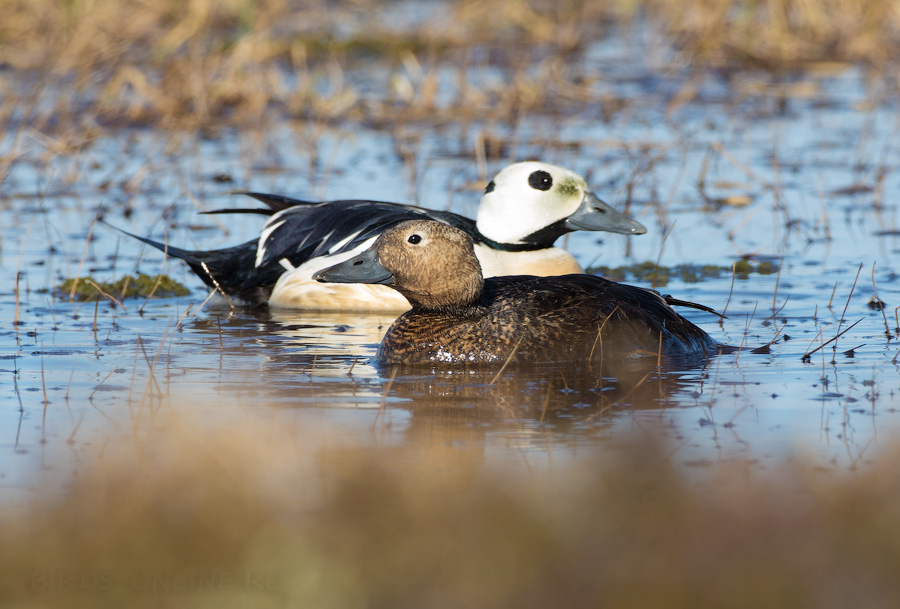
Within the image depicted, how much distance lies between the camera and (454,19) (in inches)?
639

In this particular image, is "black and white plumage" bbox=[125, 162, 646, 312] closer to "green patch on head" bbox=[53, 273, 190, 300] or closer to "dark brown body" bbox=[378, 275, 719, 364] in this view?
"green patch on head" bbox=[53, 273, 190, 300]

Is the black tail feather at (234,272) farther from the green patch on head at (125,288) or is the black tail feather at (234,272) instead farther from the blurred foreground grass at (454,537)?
the blurred foreground grass at (454,537)

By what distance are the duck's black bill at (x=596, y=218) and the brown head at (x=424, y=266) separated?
1680 mm

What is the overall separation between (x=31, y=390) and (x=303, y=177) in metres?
5.40

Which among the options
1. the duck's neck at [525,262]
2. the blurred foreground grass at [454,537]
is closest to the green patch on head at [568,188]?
the duck's neck at [525,262]

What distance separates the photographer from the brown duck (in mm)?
5672

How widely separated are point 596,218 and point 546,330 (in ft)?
5.85

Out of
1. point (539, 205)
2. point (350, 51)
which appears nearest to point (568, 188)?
point (539, 205)

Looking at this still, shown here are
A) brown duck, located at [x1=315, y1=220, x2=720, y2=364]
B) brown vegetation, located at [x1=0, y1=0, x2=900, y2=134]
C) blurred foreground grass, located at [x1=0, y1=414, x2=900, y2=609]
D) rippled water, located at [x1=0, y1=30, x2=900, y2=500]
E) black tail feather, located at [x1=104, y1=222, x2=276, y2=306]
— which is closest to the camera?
blurred foreground grass, located at [x1=0, y1=414, x2=900, y2=609]

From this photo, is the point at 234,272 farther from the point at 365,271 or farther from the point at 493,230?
the point at 365,271

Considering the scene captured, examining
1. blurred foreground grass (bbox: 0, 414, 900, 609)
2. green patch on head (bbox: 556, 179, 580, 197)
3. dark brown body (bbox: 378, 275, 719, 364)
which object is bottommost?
blurred foreground grass (bbox: 0, 414, 900, 609)

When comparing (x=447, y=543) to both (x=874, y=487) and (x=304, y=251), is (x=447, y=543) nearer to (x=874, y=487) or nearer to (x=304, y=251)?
(x=874, y=487)

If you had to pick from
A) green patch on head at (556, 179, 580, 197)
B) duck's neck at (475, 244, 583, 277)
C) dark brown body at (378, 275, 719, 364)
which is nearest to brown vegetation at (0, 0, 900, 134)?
duck's neck at (475, 244, 583, 277)

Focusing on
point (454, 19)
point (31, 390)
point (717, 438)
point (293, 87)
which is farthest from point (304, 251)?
point (454, 19)
